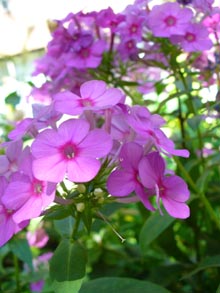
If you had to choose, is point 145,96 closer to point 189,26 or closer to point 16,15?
point 189,26

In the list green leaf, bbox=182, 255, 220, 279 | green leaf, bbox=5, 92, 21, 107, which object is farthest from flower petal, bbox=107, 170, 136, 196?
green leaf, bbox=5, 92, 21, 107

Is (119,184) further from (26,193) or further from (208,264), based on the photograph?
(208,264)

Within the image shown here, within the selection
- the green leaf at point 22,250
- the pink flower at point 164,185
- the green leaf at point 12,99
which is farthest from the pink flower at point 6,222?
the green leaf at point 12,99

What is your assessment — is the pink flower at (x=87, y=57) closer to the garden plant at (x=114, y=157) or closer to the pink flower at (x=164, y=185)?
the garden plant at (x=114, y=157)

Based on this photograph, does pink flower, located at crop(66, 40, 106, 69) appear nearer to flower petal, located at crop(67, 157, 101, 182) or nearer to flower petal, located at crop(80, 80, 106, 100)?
flower petal, located at crop(80, 80, 106, 100)

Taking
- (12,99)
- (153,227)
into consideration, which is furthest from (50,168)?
(12,99)

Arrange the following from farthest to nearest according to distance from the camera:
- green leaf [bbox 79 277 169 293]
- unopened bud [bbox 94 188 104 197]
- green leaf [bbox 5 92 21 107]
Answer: green leaf [bbox 5 92 21 107]
green leaf [bbox 79 277 169 293]
unopened bud [bbox 94 188 104 197]
